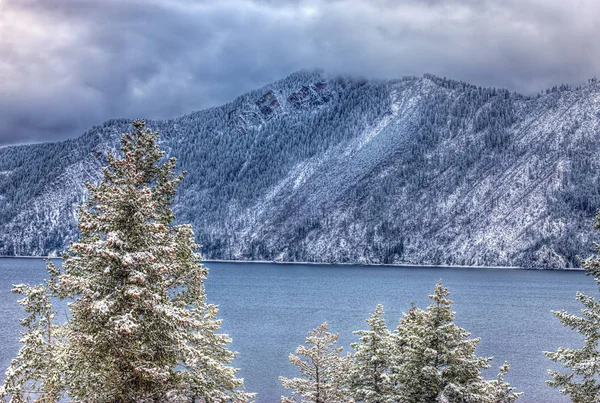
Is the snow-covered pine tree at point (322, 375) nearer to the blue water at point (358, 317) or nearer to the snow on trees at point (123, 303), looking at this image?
the snow on trees at point (123, 303)

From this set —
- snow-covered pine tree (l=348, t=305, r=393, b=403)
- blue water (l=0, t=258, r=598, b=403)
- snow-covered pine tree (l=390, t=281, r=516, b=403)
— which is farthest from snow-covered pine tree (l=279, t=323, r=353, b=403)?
blue water (l=0, t=258, r=598, b=403)

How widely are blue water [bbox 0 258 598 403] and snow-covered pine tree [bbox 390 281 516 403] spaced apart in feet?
114

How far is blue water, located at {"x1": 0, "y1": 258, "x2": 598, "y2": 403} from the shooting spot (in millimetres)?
70188

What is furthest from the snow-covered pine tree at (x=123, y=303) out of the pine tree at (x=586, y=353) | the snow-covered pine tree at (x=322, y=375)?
the pine tree at (x=586, y=353)

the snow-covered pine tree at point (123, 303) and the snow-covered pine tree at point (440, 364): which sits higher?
the snow-covered pine tree at point (123, 303)

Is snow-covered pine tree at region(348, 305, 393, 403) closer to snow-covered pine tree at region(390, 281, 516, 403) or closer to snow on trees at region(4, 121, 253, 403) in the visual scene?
snow-covered pine tree at region(390, 281, 516, 403)

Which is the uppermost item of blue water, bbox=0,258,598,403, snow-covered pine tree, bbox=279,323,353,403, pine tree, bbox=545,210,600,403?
pine tree, bbox=545,210,600,403

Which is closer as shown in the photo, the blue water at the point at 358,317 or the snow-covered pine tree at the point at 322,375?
the snow-covered pine tree at the point at 322,375

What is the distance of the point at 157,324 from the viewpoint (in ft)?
55.1

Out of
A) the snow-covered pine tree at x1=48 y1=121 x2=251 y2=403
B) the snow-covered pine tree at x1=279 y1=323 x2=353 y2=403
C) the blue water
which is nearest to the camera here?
the snow-covered pine tree at x1=48 y1=121 x2=251 y2=403

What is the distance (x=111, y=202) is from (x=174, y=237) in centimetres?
358

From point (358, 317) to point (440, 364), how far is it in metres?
89.4

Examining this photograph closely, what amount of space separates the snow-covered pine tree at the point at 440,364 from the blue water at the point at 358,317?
34858 millimetres

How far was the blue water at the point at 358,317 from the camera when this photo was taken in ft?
230
